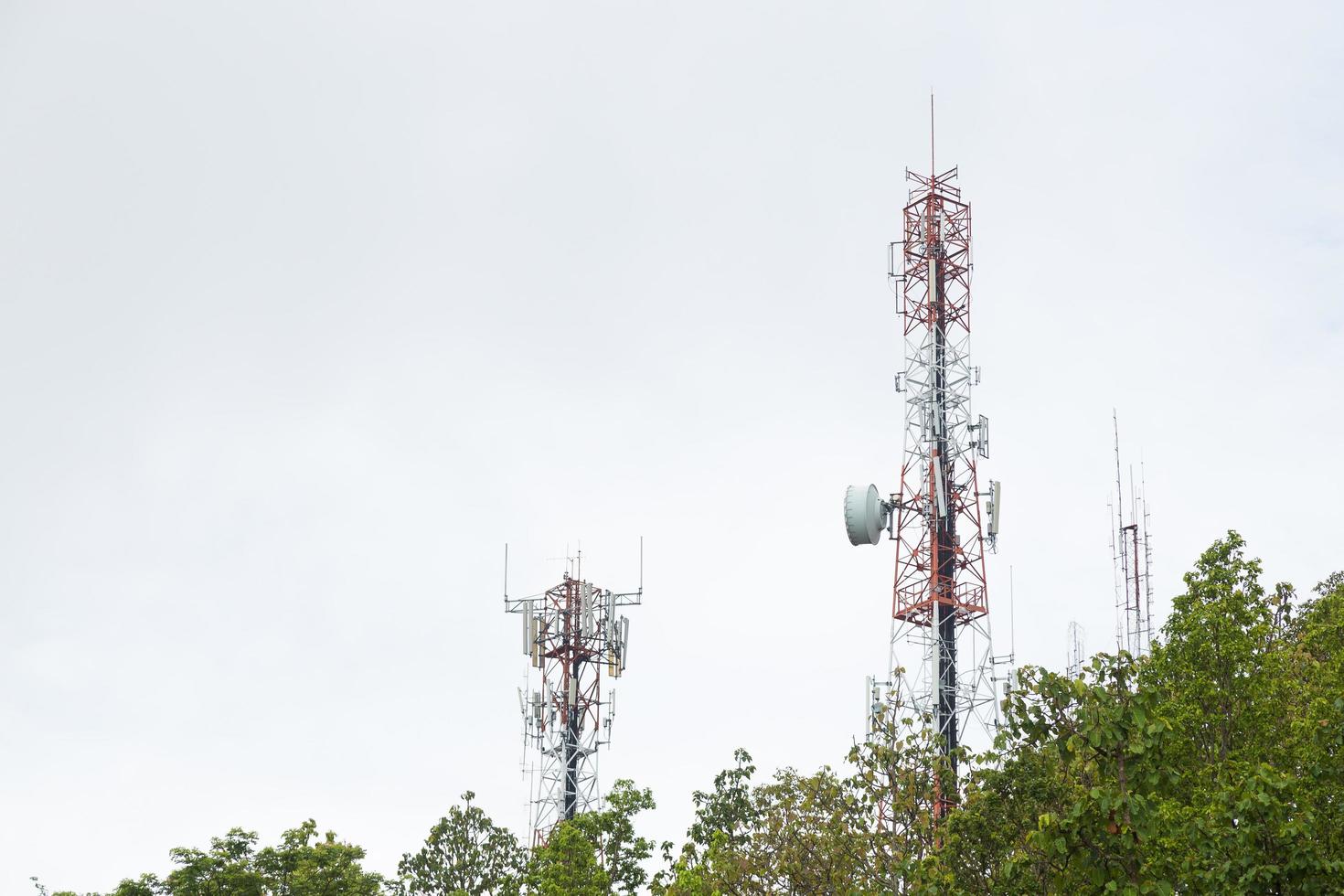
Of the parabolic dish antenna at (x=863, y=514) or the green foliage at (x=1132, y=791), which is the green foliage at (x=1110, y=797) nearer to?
the green foliage at (x=1132, y=791)

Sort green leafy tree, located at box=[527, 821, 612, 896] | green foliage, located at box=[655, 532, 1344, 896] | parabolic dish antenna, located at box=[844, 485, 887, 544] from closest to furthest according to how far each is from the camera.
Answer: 1. green foliage, located at box=[655, 532, 1344, 896]
2. green leafy tree, located at box=[527, 821, 612, 896]
3. parabolic dish antenna, located at box=[844, 485, 887, 544]

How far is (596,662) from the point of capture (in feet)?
185

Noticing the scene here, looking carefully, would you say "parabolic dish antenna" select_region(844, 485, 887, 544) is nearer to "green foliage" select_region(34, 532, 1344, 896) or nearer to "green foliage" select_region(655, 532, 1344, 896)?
"green foliage" select_region(34, 532, 1344, 896)

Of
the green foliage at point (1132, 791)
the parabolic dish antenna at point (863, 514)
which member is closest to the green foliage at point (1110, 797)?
the green foliage at point (1132, 791)

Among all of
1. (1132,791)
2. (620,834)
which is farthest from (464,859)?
(1132,791)

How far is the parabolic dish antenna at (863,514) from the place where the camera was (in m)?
47.8

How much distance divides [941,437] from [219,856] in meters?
24.2

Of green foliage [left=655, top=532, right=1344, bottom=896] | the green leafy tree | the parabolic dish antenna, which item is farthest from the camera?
the parabolic dish antenna

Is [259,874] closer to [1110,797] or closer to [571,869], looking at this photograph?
[571,869]

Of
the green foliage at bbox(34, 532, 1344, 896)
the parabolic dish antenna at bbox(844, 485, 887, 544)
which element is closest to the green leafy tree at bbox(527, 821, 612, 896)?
the green foliage at bbox(34, 532, 1344, 896)

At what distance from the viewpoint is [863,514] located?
47.8 metres

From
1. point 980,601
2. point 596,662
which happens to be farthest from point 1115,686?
point 596,662

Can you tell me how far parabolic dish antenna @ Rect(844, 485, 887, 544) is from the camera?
157 feet

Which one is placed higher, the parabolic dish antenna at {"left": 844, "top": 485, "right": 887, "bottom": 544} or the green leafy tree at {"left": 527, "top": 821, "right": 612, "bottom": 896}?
the parabolic dish antenna at {"left": 844, "top": 485, "right": 887, "bottom": 544}
